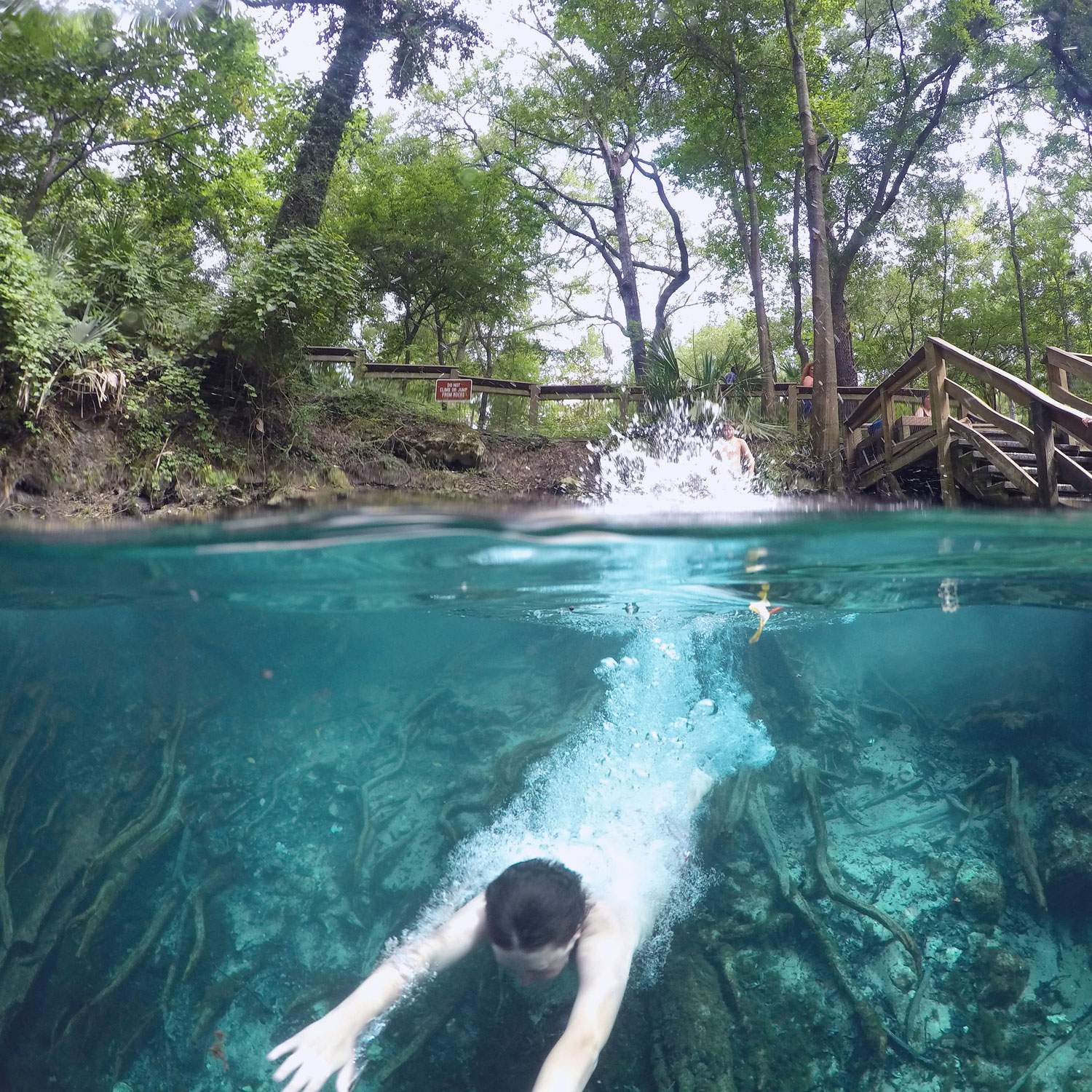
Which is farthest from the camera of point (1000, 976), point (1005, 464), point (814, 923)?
point (1005, 464)

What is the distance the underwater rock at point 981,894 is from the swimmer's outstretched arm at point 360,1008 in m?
5.38

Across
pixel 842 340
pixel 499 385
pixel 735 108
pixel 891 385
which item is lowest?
pixel 891 385

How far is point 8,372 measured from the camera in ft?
39.6

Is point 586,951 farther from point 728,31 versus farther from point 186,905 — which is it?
point 728,31

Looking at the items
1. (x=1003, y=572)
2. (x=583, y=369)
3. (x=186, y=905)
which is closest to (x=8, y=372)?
(x=186, y=905)

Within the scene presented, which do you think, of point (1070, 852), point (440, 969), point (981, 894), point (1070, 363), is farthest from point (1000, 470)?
point (440, 969)

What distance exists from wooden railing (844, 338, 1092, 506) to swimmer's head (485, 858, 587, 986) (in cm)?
727

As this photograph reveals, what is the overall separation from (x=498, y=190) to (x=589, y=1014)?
91.4 ft

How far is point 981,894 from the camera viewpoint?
843 cm

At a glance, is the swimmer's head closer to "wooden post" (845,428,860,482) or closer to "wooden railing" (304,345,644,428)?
"wooden post" (845,428,860,482)

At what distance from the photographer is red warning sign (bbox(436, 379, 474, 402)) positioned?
17453 millimetres

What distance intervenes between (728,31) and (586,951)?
2484 cm

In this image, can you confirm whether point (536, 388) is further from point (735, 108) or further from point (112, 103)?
point (112, 103)

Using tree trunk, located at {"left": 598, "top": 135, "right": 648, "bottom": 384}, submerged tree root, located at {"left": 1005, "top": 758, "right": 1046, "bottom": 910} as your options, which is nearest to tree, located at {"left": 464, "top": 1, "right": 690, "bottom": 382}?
tree trunk, located at {"left": 598, "top": 135, "right": 648, "bottom": 384}
